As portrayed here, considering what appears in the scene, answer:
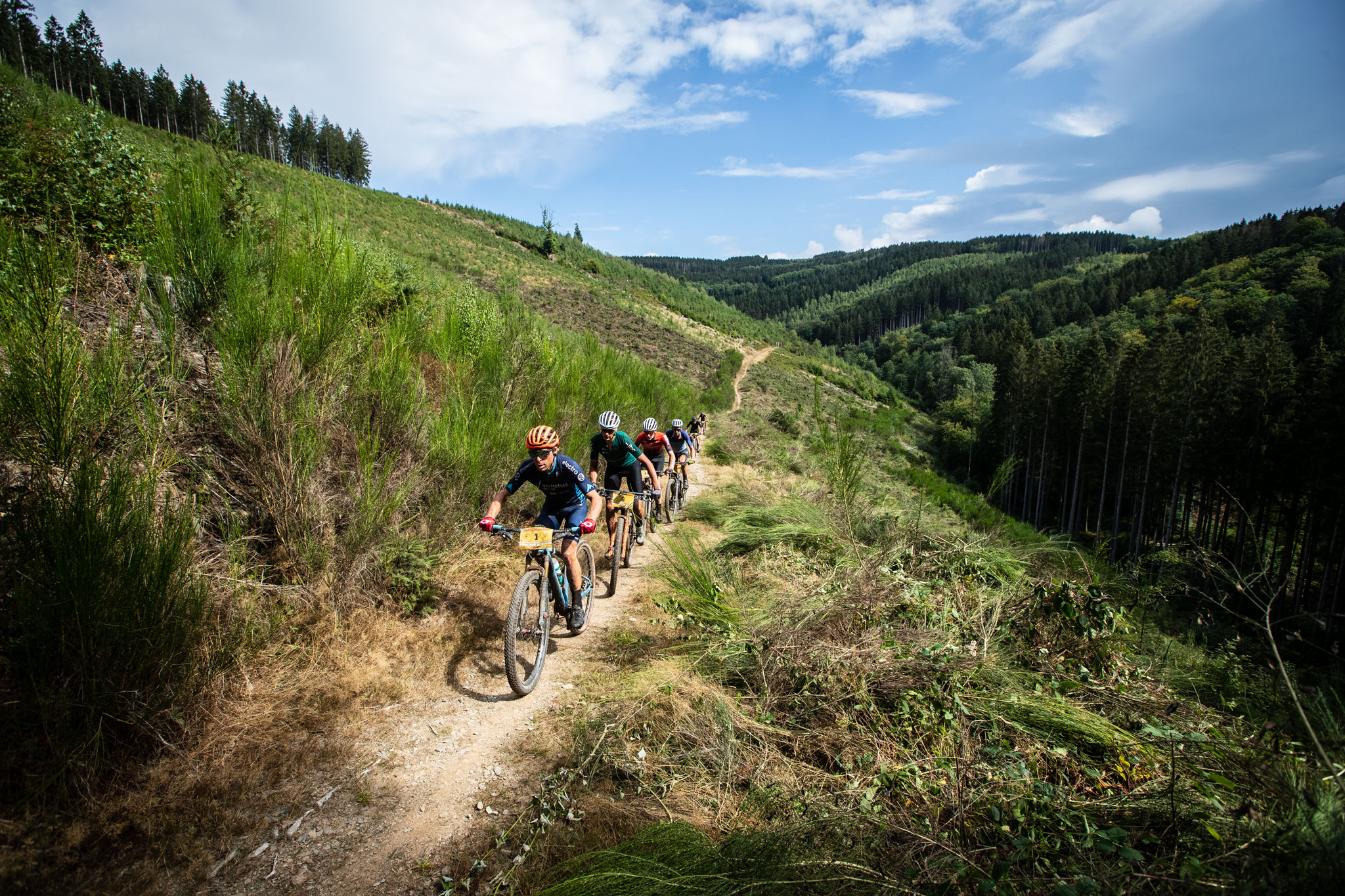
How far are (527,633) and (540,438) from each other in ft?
5.52

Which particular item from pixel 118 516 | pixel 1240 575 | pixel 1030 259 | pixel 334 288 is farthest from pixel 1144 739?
pixel 1030 259

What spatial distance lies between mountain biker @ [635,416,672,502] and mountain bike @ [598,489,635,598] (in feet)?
4.51

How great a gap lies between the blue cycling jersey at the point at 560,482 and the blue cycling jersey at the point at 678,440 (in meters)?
4.69

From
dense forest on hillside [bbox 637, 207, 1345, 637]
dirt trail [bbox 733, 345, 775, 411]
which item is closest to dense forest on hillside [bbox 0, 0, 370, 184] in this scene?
dirt trail [bbox 733, 345, 775, 411]

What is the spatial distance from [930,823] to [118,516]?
4323 mm

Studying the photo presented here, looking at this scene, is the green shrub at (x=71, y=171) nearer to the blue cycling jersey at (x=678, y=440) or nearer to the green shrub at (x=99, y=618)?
the green shrub at (x=99, y=618)

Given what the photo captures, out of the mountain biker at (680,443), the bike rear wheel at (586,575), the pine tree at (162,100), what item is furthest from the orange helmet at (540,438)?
the pine tree at (162,100)

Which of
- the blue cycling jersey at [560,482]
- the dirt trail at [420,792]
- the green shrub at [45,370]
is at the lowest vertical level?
the dirt trail at [420,792]

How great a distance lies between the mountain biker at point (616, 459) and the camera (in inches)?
272

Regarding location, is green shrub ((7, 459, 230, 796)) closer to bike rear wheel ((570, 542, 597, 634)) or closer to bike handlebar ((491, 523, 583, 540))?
bike handlebar ((491, 523, 583, 540))

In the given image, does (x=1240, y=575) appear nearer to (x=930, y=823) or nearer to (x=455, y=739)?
(x=930, y=823)

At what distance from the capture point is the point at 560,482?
5.14m

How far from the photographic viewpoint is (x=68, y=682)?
2.76m

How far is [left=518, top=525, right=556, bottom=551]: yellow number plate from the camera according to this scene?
4.51 m
